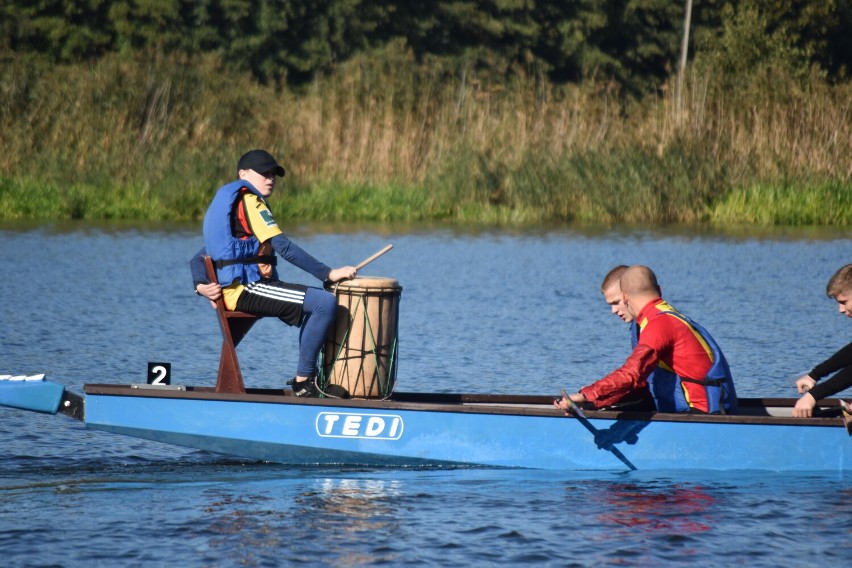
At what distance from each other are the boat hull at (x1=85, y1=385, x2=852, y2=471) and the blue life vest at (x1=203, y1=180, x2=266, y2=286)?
751mm

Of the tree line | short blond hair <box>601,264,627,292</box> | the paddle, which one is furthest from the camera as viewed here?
the tree line

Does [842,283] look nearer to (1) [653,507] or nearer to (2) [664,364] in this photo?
(2) [664,364]

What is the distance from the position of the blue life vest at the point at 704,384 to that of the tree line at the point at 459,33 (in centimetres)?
3085

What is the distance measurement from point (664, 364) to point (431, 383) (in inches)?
157

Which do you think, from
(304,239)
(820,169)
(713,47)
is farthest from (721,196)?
(713,47)

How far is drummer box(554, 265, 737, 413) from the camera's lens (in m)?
8.34

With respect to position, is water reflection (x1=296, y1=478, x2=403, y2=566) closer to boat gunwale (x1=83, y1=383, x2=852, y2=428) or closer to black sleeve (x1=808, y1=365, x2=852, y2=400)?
boat gunwale (x1=83, y1=383, x2=852, y2=428)

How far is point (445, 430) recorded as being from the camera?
8.80 m

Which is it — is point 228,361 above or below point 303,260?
below

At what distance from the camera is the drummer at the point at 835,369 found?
840 cm

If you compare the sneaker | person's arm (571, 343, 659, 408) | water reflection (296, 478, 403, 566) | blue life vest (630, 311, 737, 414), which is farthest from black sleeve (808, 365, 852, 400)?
the sneaker

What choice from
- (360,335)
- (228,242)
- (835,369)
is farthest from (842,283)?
(228,242)

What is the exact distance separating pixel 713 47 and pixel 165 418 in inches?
1666

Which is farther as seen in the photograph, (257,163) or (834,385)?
(257,163)
